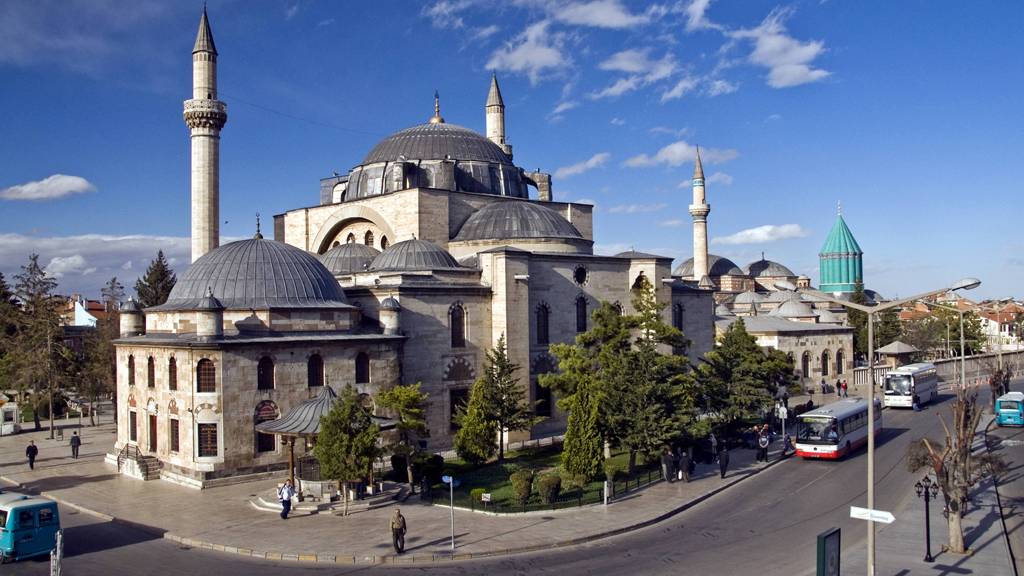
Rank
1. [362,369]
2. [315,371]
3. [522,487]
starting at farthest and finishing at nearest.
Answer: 1. [362,369]
2. [315,371]
3. [522,487]

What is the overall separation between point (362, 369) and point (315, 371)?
1.69m

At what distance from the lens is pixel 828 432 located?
23703 millimetres

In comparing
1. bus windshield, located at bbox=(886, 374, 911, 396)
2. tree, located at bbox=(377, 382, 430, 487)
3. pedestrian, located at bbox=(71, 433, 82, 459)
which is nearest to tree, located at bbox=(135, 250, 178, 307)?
pedestrian, located at bbox=(71, 433, 82, 459)

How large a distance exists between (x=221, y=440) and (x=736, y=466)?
15391 millimetres

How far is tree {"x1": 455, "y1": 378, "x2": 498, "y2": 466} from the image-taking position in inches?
894

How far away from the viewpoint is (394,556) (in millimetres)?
15141

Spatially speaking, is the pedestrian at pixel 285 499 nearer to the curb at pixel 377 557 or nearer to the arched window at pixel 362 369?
the curb at pixel 377 557

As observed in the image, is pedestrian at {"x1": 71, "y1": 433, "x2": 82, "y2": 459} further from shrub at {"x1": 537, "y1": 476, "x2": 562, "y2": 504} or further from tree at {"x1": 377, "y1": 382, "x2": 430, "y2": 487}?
shrub at {"x1": 537, "y1": 476, "x2": 562, "y2": 504}

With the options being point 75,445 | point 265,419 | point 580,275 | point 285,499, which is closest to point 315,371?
point 265,419

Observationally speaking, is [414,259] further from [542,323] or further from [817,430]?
[817,430]

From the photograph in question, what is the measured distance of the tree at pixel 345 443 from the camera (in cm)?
1811

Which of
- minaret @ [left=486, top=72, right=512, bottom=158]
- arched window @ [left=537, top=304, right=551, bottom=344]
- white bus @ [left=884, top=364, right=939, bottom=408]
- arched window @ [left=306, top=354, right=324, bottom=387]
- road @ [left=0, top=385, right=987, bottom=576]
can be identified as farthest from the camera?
minaret @ [left=486, top=72, right=512, bottom=158]

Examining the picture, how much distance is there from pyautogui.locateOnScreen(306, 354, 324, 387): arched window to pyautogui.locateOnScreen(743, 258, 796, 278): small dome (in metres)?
60.8

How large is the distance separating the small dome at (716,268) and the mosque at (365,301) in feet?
101
